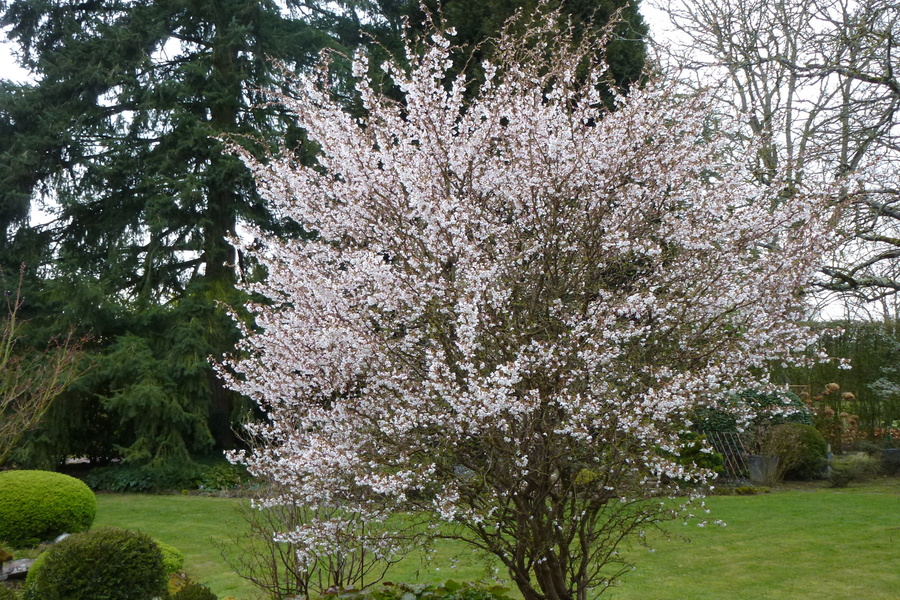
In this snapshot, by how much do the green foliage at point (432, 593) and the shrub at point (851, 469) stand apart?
350 inches

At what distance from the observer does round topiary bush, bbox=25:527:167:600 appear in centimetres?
576

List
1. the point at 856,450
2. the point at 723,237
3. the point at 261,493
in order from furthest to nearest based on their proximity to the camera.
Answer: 1. the point at 856,450
2. the point at 261,493
3. the point at 723,237

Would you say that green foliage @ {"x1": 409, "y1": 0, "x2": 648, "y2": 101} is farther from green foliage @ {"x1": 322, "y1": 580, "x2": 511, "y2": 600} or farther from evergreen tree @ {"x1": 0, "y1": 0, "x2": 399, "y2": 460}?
green foliage @ {"x1": 322, "y1": 580, "x2": 511, "y2": 600}

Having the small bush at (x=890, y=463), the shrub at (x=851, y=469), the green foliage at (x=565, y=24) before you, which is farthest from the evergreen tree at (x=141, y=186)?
the small bush at (x=890, y=463)

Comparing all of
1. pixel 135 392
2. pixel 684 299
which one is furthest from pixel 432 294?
pixel 135 392

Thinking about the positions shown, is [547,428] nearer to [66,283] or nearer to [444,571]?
[444,571]

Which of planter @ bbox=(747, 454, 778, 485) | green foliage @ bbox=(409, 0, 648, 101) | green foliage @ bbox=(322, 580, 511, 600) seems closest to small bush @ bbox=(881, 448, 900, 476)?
planter @ bbox=(747, 454, 778, 485)

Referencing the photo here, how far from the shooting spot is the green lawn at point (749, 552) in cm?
645

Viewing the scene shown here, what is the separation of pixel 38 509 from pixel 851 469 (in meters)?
12.1

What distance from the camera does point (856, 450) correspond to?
13.9m

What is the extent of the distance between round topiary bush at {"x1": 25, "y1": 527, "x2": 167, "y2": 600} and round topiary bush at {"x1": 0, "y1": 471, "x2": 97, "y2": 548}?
11.2 ft

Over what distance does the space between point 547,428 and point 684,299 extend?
1.04m

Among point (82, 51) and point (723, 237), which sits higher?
point (82, 51)

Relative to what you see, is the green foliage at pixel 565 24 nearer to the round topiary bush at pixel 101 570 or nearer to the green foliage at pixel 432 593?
the round topiary bush at pixel 101 570
